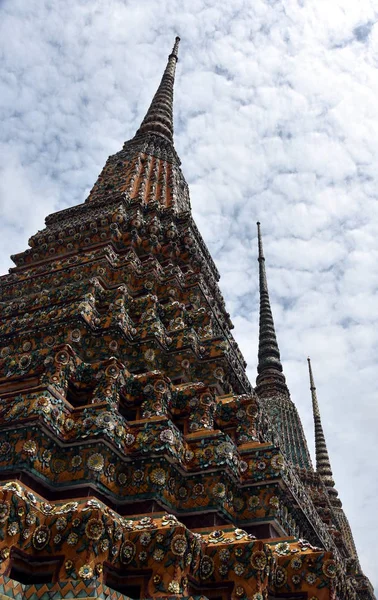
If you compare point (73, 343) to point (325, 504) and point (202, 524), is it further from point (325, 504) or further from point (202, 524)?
point (325, 504)

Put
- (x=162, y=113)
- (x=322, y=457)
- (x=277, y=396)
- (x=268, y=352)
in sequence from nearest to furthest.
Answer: (x=162, y=113)
(x=277, y=396)
(x=268, y=352)
(x=322, y=457)

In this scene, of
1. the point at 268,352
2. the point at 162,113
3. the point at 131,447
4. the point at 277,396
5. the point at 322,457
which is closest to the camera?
the point at 131,447

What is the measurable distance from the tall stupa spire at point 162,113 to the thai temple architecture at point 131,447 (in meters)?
8.40

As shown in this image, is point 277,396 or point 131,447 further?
point 277,396

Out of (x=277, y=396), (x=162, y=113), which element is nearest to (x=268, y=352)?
(x=277, y=396)

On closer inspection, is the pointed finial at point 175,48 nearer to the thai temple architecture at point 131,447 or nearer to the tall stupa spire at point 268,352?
the tall stupa spire at point 268,352

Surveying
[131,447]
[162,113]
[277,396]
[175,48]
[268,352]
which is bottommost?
[131,447]

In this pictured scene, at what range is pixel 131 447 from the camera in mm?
5230

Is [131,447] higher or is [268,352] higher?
[268,352]

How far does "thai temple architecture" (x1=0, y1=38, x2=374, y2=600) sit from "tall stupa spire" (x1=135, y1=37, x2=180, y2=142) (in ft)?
27.6

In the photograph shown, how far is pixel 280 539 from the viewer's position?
5.46 metres

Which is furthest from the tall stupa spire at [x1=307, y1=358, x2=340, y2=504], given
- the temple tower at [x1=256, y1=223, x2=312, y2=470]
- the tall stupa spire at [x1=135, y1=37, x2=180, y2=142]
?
the tall stupa spire at [x1=135, y1=37, x2=180, y2=142]

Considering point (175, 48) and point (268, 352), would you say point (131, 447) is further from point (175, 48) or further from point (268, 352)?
point (175, 48)

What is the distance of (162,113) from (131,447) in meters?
15.5
